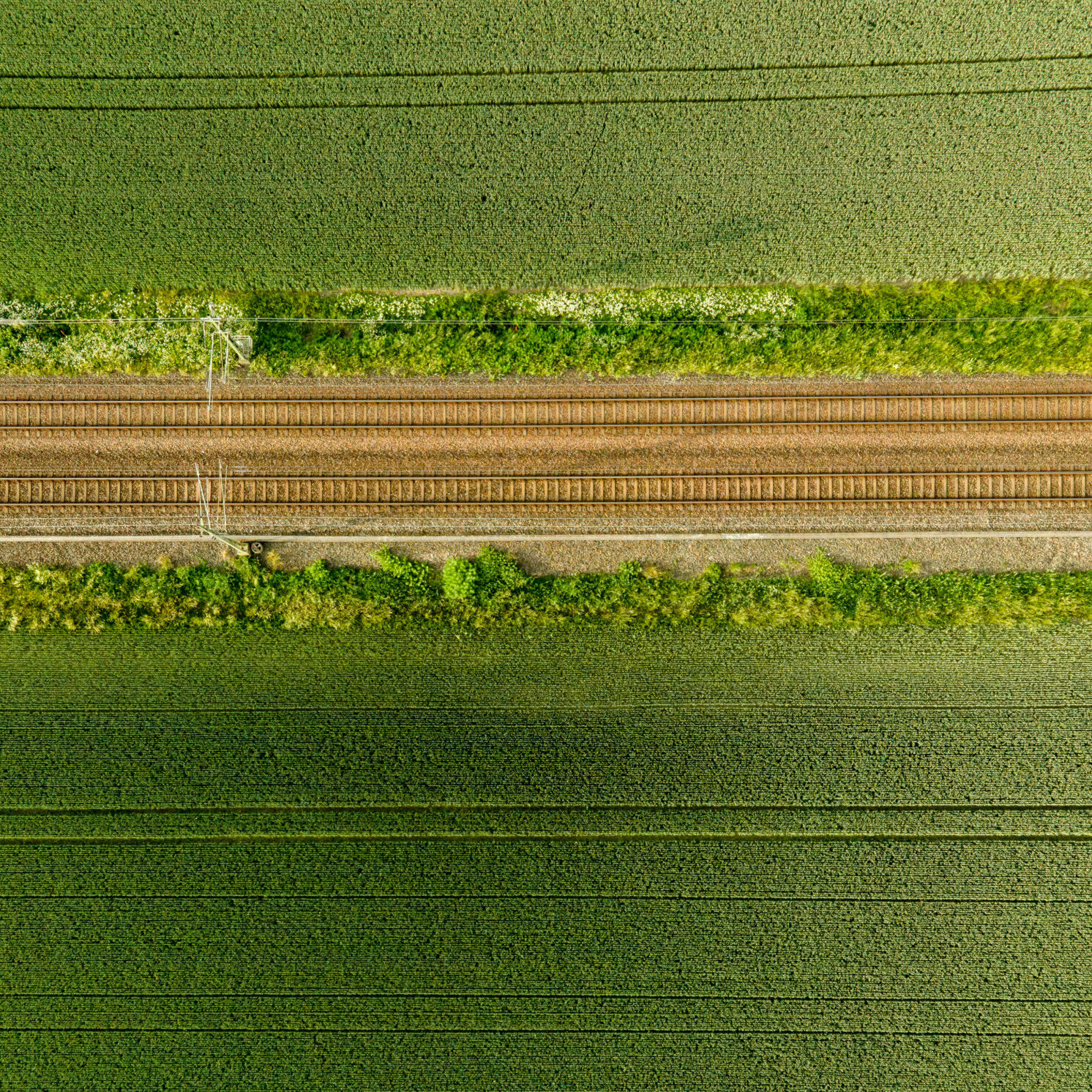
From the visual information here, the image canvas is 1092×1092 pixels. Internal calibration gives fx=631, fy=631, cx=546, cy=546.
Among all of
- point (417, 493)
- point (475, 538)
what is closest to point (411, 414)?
point (417, 493)

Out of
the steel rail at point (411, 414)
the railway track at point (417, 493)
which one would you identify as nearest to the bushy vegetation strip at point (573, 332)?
the steel rail at point (411, 414)

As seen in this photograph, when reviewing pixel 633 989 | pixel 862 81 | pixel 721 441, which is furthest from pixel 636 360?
pixel 633 989

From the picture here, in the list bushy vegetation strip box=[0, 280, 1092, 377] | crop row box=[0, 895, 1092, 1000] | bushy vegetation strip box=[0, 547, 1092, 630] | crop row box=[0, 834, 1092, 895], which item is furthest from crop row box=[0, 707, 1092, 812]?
bushy vegetation strip box=[0, 280, 1092, 377]

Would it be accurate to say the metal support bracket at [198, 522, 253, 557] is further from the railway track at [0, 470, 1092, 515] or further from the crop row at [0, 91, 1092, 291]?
the crop row at [0, 91, 1092, 291]

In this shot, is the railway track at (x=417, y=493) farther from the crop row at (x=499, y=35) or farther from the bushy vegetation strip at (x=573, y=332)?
the crop row at (x=499, y=35)

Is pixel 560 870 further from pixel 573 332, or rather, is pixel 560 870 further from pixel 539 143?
pixel 539 143

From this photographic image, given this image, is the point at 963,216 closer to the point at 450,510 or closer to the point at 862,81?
the point at 862,81
